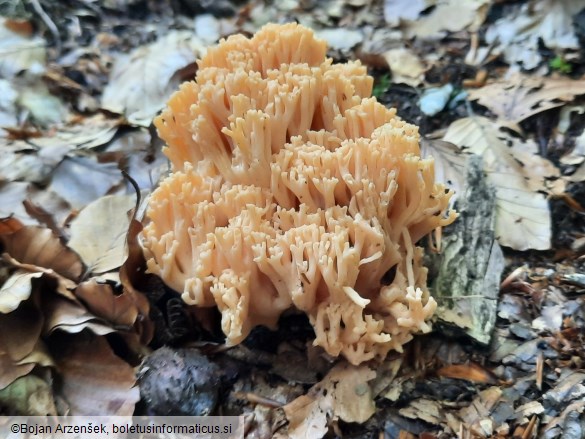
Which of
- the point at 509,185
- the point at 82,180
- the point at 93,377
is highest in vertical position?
the point at 82,180

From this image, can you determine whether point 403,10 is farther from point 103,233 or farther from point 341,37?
point 103,233

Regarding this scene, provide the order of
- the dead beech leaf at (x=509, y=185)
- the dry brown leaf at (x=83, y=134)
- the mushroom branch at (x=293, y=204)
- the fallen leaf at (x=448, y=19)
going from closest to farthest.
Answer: the mushroom branch at (x=293, y=204) < the dead beech leaf at (x=509, y=185) < the dry brown leaf at (x=83, y=134) < the fallen leaf at (x=448, y=19)

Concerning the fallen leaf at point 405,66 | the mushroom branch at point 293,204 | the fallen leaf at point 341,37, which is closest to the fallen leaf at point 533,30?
the fallen leaf at point 405,66

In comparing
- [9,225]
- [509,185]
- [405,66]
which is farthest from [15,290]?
[405,66]

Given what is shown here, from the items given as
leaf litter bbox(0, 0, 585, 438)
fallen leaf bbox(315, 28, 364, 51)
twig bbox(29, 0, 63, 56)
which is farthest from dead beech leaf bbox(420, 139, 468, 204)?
twig bbox(29, 0, 63, 56)

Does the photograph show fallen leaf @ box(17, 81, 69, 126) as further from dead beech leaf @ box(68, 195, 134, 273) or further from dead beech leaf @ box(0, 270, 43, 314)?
dead beech leaf @ box(0, 270, 43, 314)

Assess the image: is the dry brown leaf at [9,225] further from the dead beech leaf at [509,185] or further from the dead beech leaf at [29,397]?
the dead beech leaf at [509,185]

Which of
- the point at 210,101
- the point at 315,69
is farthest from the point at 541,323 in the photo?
the point at 210,101
